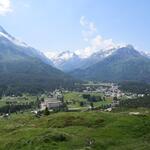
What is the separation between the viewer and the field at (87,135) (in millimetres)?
109188

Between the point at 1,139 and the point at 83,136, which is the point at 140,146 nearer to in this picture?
the point at 83,136

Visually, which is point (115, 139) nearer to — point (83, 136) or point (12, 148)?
point (83, 136)

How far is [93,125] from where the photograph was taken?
137500 mm

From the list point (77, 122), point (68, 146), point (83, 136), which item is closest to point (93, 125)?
point (77, 122)

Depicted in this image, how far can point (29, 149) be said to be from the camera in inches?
4306

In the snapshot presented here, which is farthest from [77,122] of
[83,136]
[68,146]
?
[68,146]

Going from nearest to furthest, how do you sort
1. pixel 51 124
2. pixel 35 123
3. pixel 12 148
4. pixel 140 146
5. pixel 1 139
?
1. pixel 140 146
2. pixel 12 148
3. pixel 1 139
4. pixel 51 124
5. pixel 35 123

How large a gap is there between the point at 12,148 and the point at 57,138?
1339 centimetres

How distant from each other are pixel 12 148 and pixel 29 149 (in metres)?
7.25

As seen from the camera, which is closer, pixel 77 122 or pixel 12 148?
pixel 12 148

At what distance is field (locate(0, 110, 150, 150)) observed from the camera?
358 feet

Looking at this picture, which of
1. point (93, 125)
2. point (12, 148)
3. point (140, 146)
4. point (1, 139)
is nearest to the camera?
point (140, 146)

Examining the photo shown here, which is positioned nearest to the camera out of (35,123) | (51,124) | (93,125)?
(93,125)

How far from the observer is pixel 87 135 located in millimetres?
120875
